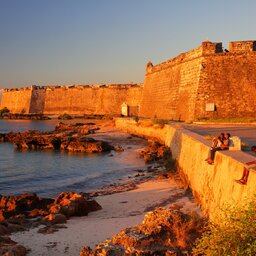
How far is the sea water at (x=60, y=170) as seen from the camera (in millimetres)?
17344

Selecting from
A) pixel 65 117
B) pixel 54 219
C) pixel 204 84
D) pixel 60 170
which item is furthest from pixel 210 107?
pixel 65 117

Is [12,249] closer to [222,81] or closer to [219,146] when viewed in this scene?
[219,146]

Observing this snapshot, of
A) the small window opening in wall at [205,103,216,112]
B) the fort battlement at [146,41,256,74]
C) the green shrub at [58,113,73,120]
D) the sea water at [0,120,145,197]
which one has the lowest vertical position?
the sea water at [0,120,145,197]

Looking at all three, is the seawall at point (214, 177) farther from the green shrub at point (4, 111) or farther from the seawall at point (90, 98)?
the green shrub at point (4, 111)

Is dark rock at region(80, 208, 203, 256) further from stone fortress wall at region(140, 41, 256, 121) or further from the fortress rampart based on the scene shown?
the fortress rampart

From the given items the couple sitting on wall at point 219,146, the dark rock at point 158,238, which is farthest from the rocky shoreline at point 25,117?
the dark rock at point 158,238

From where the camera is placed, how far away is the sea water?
56.9ft

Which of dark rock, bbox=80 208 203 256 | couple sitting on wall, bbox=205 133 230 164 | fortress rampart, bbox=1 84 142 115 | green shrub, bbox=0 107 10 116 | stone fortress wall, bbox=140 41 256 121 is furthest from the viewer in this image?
green shrub, bbox=0 107 10 116

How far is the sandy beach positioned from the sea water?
320 centimetres

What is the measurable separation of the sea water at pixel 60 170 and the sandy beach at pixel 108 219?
320 cm

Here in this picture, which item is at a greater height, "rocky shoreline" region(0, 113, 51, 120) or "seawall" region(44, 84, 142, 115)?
"seawall" region(44, 84, 142, 115)

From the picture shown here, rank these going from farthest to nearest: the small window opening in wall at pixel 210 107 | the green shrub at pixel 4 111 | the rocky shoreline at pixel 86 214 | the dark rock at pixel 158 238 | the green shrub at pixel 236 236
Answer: the green shrub at pixel 4 111
the small window opening in wall at pixel 210 107
the rocky shoreline at pixel 86 214
the dark rock at pixel 158 238
the green shrub at pixel 236 236

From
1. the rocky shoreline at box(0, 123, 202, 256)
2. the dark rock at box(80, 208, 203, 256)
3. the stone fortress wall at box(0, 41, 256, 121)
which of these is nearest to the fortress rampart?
the stone fortress wall at box(0, 41, 256, 121)

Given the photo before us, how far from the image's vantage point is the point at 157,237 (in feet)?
24.0
